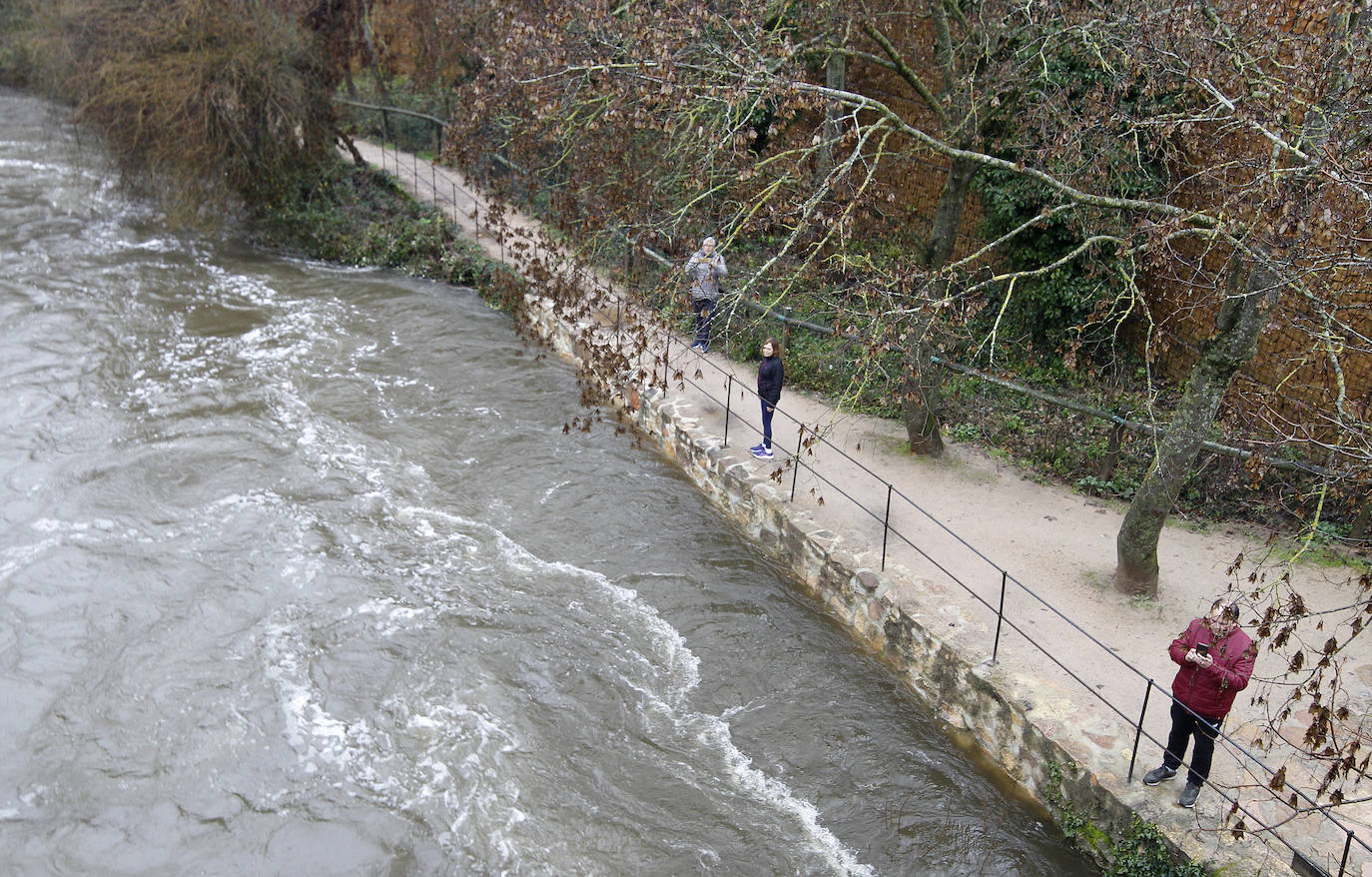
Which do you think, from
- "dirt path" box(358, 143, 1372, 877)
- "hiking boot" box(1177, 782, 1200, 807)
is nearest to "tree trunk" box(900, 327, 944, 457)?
"dirt path" box(358, 143, 1372, 877)

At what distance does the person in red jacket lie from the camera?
6473 mm

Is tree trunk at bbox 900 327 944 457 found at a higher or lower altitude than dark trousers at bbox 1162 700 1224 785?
higher

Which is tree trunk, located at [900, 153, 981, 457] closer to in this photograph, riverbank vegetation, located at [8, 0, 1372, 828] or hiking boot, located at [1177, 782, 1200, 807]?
riverbank vegetation, located at [8, 0, 1372, 828]

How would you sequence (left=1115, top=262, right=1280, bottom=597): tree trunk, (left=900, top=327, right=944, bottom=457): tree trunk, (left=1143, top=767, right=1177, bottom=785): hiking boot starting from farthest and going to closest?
1. (left=900, top=327, right=944, bottom=457): tree trunk
2. (left=1115, top=262, right=1280, bottom=597): tree trunk
3. (left=1143, top=767, right=1177, bottom=785): hiking boot

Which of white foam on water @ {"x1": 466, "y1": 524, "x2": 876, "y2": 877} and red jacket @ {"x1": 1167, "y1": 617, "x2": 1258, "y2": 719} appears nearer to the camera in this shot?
red jacket @ {"x1": 1167, "y1": 617, "x2": 1258, "y2": 719}

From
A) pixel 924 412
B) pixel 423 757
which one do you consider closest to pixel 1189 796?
pixel 924 412

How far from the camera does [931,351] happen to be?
10789 millimetres

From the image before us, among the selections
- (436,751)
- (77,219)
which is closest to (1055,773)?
(436,751)

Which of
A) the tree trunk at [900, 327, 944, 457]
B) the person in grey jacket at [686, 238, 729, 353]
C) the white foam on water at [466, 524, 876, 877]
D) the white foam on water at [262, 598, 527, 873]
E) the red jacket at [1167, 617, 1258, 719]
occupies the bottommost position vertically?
the white foam on water at [262, 598, 527, 873]

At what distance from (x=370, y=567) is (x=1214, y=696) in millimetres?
7959

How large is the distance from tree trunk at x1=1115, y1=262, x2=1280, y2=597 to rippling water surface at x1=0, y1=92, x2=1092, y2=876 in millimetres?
2461

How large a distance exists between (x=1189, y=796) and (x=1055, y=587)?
2.62 meters

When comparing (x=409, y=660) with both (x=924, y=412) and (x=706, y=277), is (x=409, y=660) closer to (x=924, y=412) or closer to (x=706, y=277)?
(x=706, y=277)

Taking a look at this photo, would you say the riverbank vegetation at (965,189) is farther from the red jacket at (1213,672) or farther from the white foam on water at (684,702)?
the white foam on water at (684,702)
